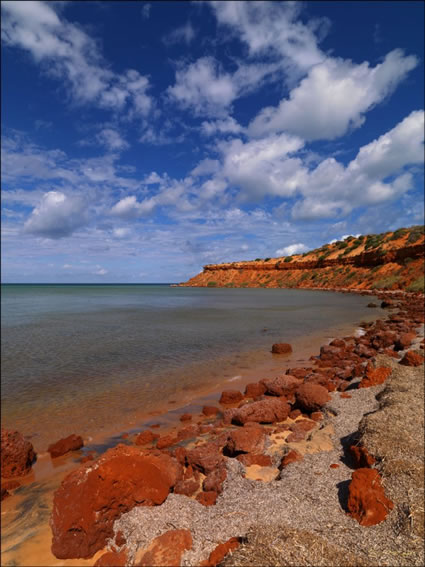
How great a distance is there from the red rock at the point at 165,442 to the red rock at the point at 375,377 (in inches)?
223

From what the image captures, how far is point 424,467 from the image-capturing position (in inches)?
173

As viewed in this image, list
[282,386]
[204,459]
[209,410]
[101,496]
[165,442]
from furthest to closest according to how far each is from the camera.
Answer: [282,386]
[209,410]
[165,442]
[204,459]
[101,496]

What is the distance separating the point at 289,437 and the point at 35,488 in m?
5.31

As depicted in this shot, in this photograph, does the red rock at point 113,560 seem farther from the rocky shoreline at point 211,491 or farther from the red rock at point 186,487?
the red rock at point 186,487

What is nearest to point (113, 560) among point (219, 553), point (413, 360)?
point (219, 553)

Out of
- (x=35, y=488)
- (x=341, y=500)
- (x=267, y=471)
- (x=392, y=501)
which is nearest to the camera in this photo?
(x=392, y=501)

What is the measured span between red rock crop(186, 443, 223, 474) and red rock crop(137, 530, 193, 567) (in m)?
1.62

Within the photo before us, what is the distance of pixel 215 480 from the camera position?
197 inches

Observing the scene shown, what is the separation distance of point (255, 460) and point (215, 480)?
1025 millimetres

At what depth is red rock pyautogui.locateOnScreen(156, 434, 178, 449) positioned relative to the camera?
6855 mm

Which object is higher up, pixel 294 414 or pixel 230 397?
pixel 294 414

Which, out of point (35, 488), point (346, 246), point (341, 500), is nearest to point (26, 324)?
point (35, 488)

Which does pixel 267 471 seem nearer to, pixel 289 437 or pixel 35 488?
pixel 289 437

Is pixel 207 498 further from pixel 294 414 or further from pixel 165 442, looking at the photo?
pixel 294 414
